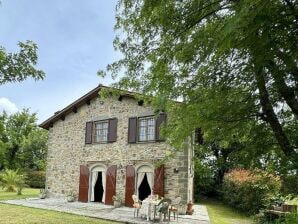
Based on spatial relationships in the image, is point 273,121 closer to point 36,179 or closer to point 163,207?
point 163,207

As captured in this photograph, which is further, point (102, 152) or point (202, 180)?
point (202, 180)

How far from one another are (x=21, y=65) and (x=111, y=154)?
14352mm

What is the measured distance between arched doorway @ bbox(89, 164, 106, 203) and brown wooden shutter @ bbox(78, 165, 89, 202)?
0.72 feet

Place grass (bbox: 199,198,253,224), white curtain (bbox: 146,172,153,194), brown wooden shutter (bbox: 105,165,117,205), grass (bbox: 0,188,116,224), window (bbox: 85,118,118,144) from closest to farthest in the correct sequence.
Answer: grass (bbox: 0,188,116,224), grass (bbox: 199,198,253,224), white curtain (bbox: 146,172,153,194), brown wooden shutter (bbox: 105,165,117,205), window (bbox: 85,118,118,144)

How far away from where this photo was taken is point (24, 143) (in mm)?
36594

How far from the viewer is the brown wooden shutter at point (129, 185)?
16.9m

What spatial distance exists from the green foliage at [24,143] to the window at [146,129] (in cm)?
2144

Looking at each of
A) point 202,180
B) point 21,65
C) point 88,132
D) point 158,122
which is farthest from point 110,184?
point 21,65

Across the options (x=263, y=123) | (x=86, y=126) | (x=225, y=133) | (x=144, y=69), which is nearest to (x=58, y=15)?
(x=144, y=69)

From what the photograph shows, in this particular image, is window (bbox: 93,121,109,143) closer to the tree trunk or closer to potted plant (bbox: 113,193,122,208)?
potted plant (bbox: 113,193,122,208)

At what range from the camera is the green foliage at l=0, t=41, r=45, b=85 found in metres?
4.31

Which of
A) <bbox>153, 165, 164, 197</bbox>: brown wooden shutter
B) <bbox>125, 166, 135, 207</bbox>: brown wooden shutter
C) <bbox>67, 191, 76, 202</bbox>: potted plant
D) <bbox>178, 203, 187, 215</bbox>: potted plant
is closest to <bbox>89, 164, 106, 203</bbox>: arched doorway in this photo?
<bbox>67, 191, 76, 202</bbox>: potted plant

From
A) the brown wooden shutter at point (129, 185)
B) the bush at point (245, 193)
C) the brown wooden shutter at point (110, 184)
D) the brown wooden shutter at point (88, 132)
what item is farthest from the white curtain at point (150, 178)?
the brown wooden shutter at point (88, 132)

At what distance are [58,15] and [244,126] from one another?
4.83 meters
